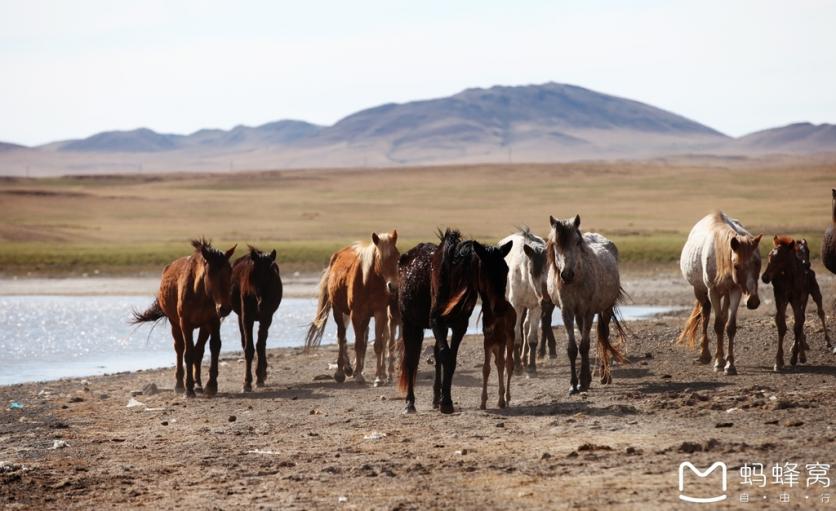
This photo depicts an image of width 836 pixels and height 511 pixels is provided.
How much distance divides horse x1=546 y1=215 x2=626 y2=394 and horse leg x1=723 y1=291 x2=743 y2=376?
4.12 feet

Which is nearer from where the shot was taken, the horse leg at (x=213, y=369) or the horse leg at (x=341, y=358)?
the horse leg at (x=213, y=369)

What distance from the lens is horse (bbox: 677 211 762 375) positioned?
44.4ft

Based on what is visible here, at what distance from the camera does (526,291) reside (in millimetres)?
14781

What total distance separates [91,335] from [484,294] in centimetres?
1328

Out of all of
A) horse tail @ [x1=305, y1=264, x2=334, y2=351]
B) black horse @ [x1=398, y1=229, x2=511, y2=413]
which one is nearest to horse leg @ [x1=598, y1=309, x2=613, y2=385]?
black horse @ [x1=398, y1=229, x2=511, y2=413]

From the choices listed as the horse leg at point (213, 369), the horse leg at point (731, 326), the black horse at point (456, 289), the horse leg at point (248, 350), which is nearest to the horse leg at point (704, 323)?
the horse leg at point (731, 326)

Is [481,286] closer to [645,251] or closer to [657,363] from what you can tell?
[657,363]

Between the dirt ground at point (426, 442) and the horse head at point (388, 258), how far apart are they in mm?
1319

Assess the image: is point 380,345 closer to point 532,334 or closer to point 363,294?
point 363,294

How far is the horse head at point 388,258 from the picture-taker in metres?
13.9

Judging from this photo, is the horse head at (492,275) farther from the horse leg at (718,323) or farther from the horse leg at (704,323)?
the horse leg at (704,323)

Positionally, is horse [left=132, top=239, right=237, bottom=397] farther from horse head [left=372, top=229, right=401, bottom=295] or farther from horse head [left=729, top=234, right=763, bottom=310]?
horse head [left=729, top=234, right=763, bottom=310]

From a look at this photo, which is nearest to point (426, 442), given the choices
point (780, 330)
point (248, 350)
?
point (248, 350)

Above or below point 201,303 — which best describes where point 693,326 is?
below
